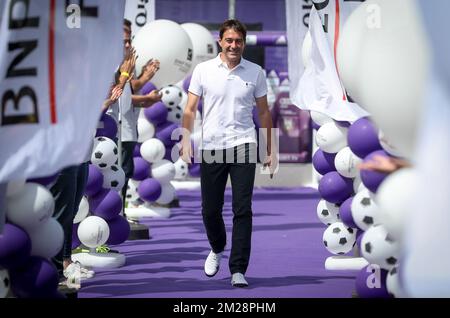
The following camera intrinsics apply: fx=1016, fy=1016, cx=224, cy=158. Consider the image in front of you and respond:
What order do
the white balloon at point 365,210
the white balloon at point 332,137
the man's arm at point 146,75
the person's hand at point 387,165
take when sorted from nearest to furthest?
1. the person's hand at point 387,165
2. the white balloon at point 365,210
3. the white balloon at point 332,137
4. the man's arm at point 146,75

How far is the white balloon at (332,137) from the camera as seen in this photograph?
789 centimetres

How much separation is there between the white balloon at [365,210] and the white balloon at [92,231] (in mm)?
2539

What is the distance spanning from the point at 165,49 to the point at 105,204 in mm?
3586

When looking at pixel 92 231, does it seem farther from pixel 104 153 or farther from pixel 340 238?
pixel 340 238

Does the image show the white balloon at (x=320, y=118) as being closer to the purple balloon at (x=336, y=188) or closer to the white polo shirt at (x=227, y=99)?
the purple balloon at (x=336, y=188)

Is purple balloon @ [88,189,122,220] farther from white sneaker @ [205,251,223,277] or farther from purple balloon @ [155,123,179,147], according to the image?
purple balloon @ [155,123,179,147]

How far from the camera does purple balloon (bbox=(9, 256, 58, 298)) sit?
529 cm

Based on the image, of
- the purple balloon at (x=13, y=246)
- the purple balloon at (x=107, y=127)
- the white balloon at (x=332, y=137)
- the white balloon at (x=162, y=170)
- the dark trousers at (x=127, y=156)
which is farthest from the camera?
the white balloon at (x=162, y=170)

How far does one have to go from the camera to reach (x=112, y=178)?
8359mm

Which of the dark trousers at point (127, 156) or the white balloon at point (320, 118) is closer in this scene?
the white balloon at point (320, 118)

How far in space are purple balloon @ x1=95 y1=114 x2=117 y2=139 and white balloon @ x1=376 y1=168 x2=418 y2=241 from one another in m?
4.16

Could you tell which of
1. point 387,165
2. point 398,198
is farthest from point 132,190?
point 398,198

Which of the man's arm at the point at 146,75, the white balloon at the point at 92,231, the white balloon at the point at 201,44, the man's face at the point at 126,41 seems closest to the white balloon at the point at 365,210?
the white balloon at the point at 92,231

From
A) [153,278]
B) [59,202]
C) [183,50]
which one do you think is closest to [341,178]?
[153,278]
